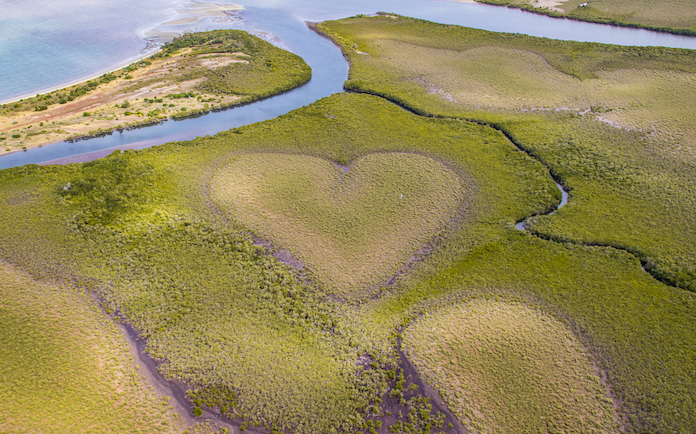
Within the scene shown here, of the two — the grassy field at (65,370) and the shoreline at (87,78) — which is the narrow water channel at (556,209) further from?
the shoreline at (87,78)

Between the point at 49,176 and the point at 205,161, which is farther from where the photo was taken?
the point at 205,161

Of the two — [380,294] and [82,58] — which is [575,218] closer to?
[380,294]

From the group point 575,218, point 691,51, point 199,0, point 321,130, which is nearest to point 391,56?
point 321,130

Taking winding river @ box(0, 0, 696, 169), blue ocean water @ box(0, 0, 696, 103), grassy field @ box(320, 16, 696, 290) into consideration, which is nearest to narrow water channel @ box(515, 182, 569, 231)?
grassy field @ box(320, 16, 696, 290)

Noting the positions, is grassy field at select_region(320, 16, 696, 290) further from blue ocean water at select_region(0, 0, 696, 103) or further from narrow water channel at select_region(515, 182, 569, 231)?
blue ocean water at select_region(0, 0, 696, 103)

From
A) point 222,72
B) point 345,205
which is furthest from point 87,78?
point 345,205

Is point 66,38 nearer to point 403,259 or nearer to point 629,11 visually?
point 403,259

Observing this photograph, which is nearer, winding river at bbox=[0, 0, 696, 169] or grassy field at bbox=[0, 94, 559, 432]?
grassy field at bbox=[0, 94, 559, 432]
